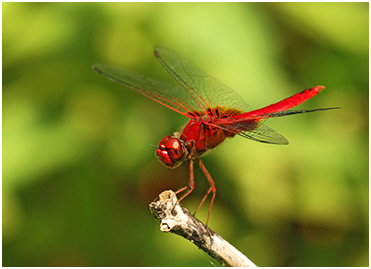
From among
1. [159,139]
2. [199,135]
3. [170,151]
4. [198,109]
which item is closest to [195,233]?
[170,151]

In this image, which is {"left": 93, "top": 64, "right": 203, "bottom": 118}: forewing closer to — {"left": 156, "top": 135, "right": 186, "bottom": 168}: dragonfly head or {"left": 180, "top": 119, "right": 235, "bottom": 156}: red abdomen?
{"left": 180, "top": 119, "right": 235, "bottom": 156}: red abdomen

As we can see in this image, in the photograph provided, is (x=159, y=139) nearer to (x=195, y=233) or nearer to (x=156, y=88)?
(x=156, y=88)

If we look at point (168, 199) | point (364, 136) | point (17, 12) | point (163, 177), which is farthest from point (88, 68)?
point (364, 136)

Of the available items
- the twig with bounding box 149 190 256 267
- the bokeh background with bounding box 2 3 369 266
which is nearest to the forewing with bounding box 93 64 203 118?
the bokeh background with bounding box 2 3 369 266

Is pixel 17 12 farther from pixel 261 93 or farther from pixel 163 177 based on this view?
pixel 261 93

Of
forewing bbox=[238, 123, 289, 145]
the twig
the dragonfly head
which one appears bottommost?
the twig

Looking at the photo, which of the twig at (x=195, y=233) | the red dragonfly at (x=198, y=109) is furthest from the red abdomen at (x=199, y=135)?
the twig at (x=195, y=233)

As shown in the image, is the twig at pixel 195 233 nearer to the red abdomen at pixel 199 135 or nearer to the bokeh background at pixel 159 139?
the red abdomen at pixel 199 135
